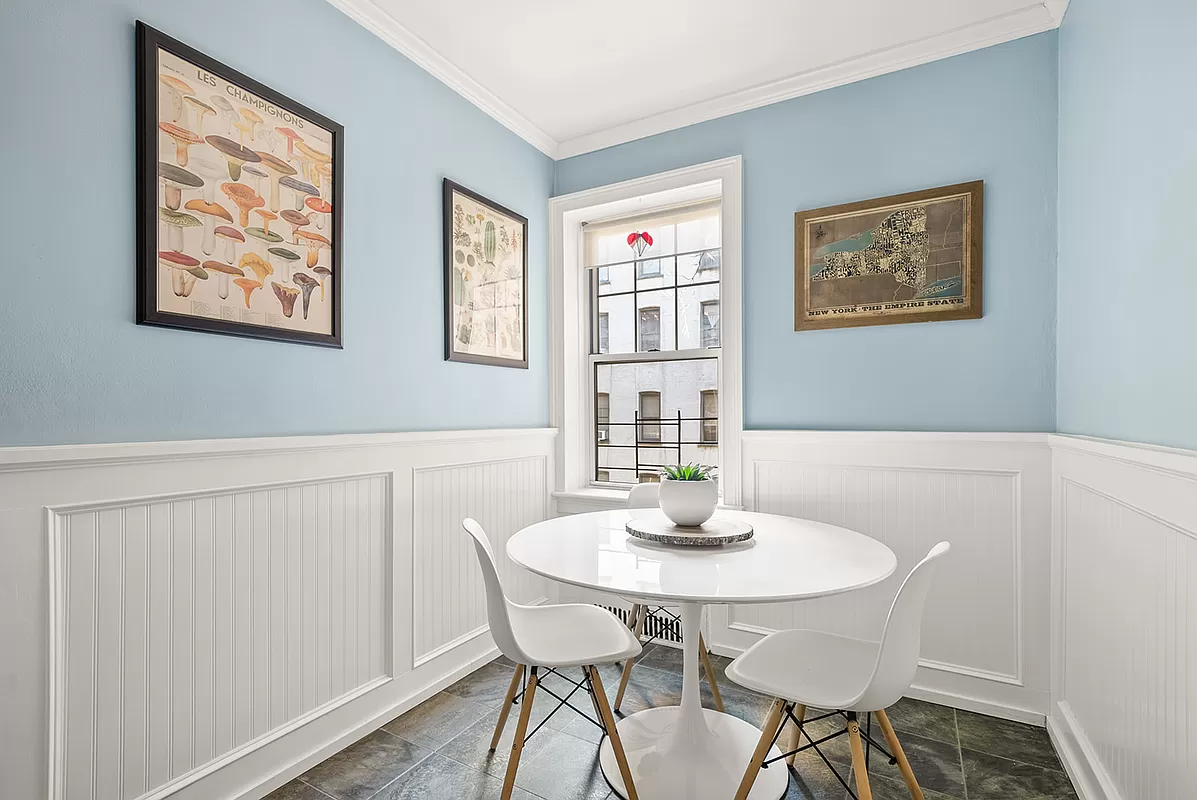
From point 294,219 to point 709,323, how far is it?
1946 mm

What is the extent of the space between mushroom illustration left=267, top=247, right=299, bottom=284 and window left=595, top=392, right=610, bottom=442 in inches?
72.2

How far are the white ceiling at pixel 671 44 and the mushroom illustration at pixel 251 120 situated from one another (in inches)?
22.8

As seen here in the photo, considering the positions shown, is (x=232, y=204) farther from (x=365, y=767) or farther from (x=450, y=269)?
(x=365, y=767)

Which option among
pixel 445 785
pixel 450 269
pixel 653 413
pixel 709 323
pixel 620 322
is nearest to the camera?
pixel 445 785

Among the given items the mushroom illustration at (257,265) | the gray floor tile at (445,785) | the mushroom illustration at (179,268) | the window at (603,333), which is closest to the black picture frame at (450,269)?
the window at (603,333)

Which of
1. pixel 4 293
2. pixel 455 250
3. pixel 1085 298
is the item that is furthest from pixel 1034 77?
pixel 4 293

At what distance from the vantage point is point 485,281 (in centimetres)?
282

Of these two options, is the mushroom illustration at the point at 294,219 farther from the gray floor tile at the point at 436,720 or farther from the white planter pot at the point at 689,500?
the gray floor tile at the point at 436,720

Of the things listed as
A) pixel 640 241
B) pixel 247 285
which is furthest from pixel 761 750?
pixel 640 241

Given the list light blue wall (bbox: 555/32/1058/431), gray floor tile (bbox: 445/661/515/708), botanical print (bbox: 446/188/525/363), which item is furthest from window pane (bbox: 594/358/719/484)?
gray floor tile (bbox: 445/661/515/708)

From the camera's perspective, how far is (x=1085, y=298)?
1.94 meters

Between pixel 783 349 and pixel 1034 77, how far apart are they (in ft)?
4.39

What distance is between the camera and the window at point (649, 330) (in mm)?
3248

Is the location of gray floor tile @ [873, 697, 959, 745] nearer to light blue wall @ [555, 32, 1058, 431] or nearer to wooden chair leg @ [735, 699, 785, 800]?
wooden chair leg @ [735, 699, 785, 800]
